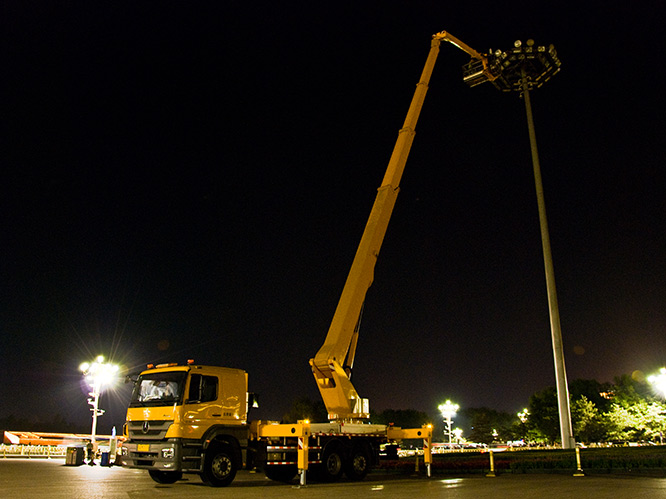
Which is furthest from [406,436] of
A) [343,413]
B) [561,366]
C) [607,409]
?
[607,409]

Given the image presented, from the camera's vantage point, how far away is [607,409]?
7556 centimetres

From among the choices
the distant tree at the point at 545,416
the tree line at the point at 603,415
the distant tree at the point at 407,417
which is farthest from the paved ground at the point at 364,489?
the distant tree at the point at 407,417

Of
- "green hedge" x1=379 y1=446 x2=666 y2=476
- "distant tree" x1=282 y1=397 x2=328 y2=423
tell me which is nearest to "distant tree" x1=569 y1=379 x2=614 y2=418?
"distant tree" x1=282 y1=397 x2=328 y2=423

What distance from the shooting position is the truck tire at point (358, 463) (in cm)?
1667

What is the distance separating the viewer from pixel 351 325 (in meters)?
17.9

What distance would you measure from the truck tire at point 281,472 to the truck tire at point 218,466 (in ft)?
3.85

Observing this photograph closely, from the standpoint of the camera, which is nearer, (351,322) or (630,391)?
(351,322)

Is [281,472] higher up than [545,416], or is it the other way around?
[545,416]

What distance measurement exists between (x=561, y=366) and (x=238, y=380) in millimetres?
18069

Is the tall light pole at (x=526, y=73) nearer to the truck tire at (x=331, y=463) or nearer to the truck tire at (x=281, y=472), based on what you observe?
the truck tire at (x=331, y=463)

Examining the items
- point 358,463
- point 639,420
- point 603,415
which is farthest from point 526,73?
point 603,415

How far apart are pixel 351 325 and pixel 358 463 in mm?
4176

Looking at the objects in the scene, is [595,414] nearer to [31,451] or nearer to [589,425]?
[589,425]

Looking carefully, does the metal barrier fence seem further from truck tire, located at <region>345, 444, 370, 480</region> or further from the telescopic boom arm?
truck tire, located at <region>345, 444, 370, 480</region>
